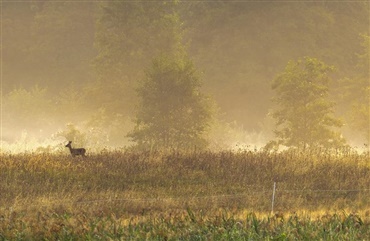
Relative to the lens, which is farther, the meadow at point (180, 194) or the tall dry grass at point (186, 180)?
the tall dry grass at point (186, 180)

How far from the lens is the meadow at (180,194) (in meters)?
10.6

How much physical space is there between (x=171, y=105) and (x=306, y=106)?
21.8ft

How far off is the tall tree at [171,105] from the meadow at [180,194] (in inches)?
479

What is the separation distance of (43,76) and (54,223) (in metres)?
54.9

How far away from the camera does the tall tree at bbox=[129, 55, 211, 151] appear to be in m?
33.5

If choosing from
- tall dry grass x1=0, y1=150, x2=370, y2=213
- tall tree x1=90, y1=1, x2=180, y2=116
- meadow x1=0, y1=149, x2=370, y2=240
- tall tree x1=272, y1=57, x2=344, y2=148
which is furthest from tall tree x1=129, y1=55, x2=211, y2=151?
tall dry grass x1=0, y1=150, x2=370, y2=213

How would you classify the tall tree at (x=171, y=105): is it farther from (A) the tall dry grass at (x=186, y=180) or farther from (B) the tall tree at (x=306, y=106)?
(A) the tall dry grass at (x=186, y=180)

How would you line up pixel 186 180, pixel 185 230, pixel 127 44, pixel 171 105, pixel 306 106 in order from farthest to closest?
pixel 127 44 → pixel 306 106 → pixel 171 105 → pixel 186 180 → pixel 185 230

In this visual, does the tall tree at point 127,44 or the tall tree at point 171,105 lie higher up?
the tall tree at point 127,44

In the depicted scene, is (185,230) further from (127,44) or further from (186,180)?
(127,44)

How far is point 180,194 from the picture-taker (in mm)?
17078

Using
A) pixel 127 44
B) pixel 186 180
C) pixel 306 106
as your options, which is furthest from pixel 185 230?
pixel 127 44

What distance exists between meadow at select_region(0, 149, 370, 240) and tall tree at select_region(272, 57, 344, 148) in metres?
11.9

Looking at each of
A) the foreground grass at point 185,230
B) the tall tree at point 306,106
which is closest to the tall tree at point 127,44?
the tall tree at point 306,106
